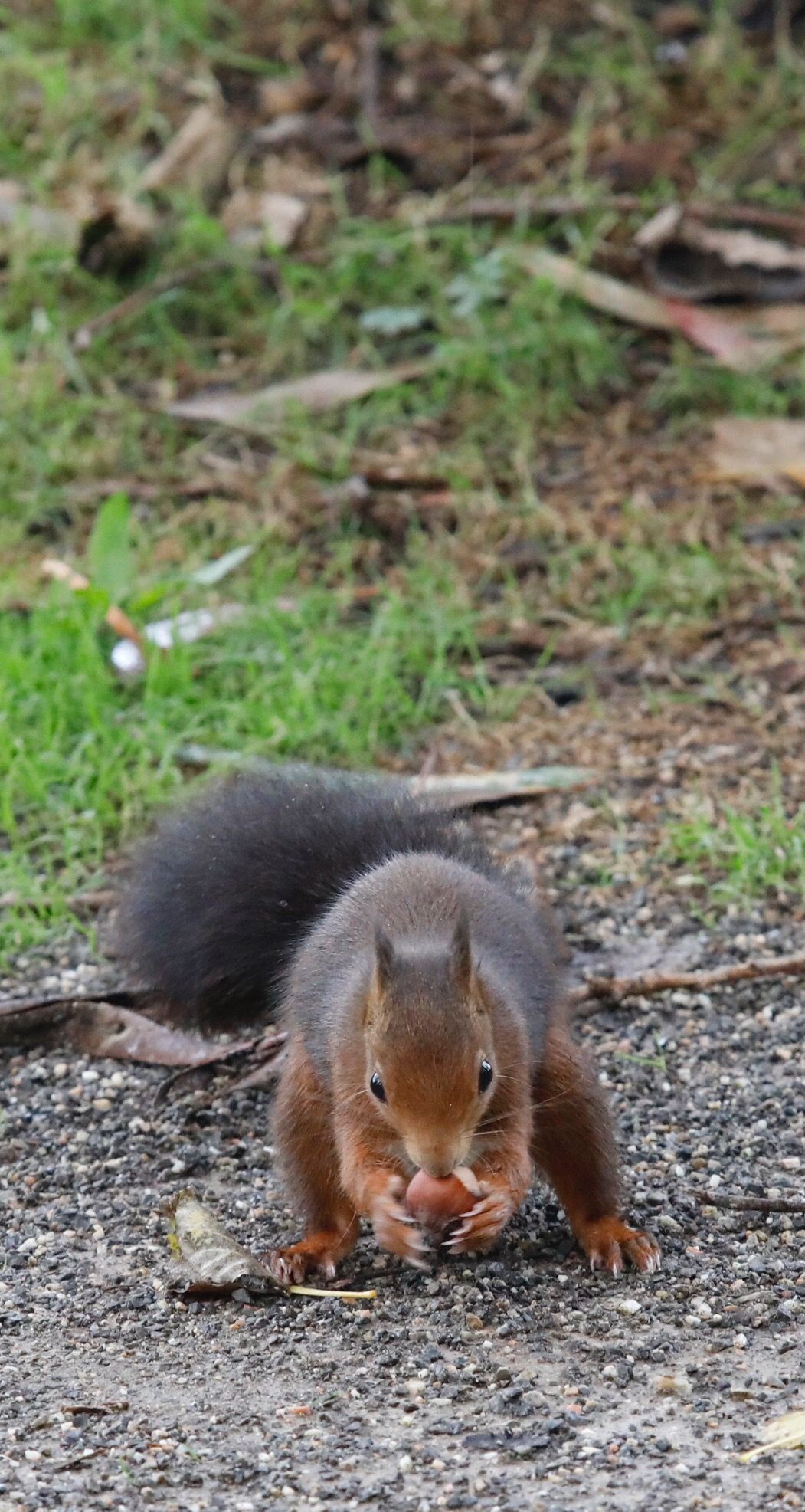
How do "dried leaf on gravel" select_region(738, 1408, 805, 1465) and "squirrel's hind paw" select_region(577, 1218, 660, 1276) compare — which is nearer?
"dried leaf on gravel" select_region(738, 1408, 805, 1465)

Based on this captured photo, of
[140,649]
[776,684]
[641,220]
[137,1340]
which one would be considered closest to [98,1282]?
A: [137,1340]

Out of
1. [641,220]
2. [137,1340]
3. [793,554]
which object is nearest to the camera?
[137,1340]

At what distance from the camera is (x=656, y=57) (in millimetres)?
7789

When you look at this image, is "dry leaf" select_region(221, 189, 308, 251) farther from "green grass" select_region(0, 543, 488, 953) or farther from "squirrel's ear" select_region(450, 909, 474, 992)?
"squirrel's ear" select_region(450, 909, 474, 992)

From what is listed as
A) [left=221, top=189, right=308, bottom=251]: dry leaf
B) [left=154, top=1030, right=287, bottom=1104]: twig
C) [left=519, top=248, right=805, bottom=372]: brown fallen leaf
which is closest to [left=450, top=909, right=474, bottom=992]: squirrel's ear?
[left=154, top=1030, right=287, bottom=1104]: twig

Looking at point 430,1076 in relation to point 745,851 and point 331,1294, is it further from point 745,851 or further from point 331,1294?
point 745,851

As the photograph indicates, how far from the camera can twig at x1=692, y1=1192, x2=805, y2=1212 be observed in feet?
Result: 11.3

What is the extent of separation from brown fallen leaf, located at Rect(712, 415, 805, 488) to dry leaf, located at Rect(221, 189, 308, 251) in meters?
1.67

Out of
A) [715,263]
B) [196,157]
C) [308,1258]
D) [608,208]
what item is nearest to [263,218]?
[196,157]

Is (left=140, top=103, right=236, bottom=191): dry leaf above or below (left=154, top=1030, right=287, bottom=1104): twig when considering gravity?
above

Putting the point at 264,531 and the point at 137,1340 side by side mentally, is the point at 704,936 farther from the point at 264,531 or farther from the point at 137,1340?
the point at 264,531

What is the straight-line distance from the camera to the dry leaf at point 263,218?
7.23m

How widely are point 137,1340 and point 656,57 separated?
19.3ft

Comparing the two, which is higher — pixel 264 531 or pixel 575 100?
pixel 575 100
